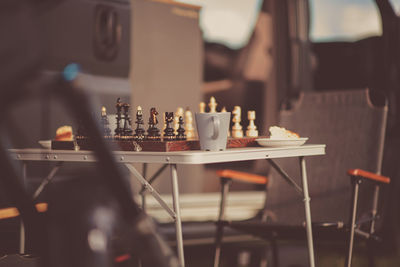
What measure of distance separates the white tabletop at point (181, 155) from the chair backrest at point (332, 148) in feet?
2.02

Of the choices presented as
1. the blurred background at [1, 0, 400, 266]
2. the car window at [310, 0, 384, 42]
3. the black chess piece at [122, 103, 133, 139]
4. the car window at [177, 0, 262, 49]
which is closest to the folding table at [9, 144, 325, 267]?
the black chess piece at [122, 103, 133, 139]

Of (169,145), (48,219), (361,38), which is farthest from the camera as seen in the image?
(361,38)

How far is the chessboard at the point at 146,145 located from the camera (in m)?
2.09

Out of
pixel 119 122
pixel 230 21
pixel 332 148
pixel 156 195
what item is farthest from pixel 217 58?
pixel 156 195

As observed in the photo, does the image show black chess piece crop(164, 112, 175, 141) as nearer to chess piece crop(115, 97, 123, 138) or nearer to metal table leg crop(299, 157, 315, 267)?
chess piece crop(115, 97, 123, 138)

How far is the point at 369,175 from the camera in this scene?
260 centimetres

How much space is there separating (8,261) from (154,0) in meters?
3.07

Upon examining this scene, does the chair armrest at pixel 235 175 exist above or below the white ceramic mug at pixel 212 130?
below

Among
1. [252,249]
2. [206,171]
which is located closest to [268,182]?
[252,249]

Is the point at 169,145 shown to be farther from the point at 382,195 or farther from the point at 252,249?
the point at 252,249

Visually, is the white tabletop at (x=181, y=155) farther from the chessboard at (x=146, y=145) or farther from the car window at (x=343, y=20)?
the car window at (x=343, y=20)

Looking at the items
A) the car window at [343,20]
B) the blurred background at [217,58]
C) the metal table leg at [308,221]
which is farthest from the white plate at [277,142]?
the car window at [343,20]

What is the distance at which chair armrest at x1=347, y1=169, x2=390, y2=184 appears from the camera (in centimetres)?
254

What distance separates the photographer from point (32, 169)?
11.1ft
